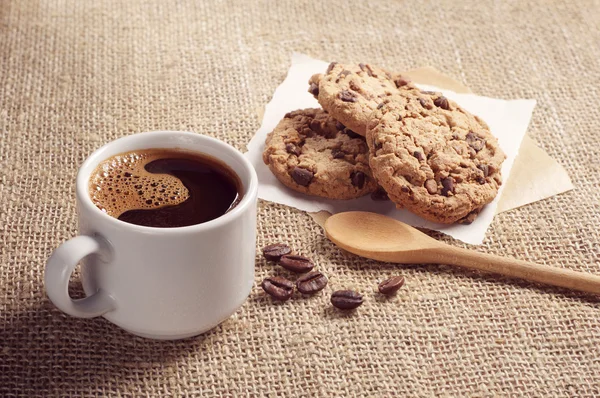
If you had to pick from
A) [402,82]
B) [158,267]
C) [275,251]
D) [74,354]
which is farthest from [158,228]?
[402,82]

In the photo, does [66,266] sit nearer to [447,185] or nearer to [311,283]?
[311,283]

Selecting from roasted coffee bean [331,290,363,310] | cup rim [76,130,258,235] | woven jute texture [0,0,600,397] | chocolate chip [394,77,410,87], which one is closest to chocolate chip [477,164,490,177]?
woven jute texture [0,0,600,397]

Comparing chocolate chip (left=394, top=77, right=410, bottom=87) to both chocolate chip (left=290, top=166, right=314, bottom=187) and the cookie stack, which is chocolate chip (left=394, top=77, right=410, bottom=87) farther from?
chocolate chip (left=290, top=166, right=314, bottom=187)

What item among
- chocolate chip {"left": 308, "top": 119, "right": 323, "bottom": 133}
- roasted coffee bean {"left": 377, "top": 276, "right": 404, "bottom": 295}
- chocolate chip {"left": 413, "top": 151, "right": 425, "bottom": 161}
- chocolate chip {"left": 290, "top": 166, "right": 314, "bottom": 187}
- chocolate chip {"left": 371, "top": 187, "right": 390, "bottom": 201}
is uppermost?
chocolate chip {"left": 413, "top": 151, "right": 425, "bottom": 161}

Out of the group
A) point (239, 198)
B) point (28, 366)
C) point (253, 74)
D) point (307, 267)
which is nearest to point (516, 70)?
point (253, 74)

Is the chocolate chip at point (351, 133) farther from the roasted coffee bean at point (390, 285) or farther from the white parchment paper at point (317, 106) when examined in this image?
the roasted coffee bean at point (390, 285)

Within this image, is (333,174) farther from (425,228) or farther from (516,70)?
(516,70)
